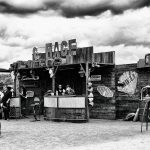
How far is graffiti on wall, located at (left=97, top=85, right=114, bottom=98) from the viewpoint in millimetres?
22002

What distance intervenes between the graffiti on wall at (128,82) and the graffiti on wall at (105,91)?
54cm

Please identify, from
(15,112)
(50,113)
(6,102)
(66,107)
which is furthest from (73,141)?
(15,112)

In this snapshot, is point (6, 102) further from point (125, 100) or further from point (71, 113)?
point (125, 100)

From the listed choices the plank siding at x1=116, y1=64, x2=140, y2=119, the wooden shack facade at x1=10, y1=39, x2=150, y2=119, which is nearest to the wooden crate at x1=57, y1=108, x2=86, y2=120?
the wooden shack facade at x1=10, y1=39, x2=150, y2=119

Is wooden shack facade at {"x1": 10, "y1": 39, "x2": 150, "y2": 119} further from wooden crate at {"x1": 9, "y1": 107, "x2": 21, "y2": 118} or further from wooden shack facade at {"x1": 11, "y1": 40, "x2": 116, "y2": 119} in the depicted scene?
wooden crate at {"x1": 9, "y1": 107, "x2": 21, "y2": 118}

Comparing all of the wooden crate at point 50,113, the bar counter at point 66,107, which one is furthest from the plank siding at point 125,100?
the wooden crate at point 50,113

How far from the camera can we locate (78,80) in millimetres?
23766

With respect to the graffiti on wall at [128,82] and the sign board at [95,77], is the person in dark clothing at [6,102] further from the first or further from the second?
the graffiti on wall at [128,82]

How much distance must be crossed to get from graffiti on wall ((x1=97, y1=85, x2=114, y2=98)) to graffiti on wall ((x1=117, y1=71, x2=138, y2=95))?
1.77 ft

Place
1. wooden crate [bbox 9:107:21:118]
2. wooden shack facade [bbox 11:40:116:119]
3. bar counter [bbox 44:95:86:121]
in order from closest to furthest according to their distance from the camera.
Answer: bar counter [bbox 44:95:86:121] → wooden shack facade [bbox 11:40:116:119] → wooden crate [bbox 9:107:21:118]

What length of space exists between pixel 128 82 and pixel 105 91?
60.9 inches

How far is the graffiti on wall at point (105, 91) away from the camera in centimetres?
2200

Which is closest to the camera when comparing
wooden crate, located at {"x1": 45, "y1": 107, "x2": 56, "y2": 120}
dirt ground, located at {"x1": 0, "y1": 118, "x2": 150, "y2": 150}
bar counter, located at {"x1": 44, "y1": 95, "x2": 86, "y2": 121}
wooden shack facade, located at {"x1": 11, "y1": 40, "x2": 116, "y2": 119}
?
dirt ground, located at {"x1": 0, "y1": 118, "x2": 150, "y2": 150}

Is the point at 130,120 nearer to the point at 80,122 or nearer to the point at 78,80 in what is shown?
the point at 80,122
